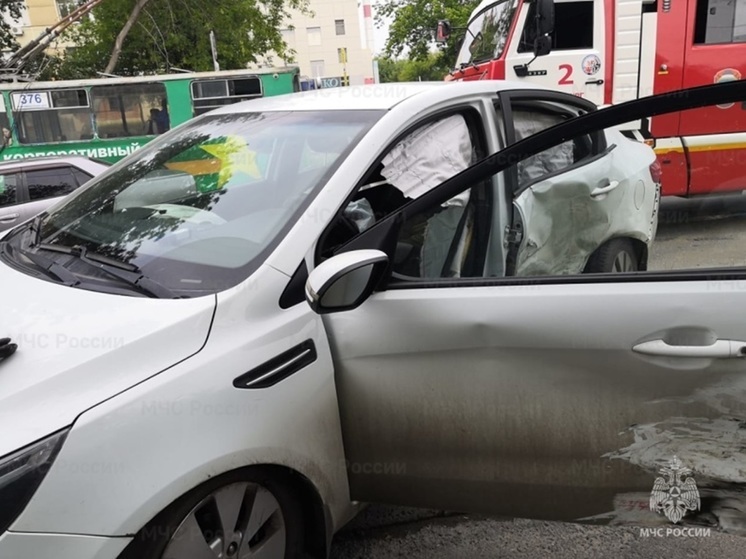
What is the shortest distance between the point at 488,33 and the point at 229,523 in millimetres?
6862

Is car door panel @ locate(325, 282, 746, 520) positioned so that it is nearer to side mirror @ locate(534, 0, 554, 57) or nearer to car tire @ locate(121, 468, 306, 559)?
car tire @ locate(121, 468, 306, 559)

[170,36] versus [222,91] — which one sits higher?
[170,36]

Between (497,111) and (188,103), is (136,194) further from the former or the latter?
(188,103)

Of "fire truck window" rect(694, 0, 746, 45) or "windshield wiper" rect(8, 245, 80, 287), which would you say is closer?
"windshield wiper" rect(8, 245, 80, 287)

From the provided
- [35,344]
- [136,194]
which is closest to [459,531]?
[35,344]

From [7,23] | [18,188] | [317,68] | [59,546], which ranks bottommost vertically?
[59,546]

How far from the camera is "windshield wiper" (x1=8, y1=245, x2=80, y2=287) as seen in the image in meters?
1.91

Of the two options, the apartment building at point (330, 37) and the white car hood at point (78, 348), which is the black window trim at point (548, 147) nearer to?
the white car hood at point (78, 348)

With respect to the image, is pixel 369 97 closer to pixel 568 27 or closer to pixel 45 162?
pixel 568 27

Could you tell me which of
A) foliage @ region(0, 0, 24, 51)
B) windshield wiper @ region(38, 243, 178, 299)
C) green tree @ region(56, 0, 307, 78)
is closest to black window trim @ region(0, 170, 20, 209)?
windshield wiper @ region(38, 243, 178, 299)

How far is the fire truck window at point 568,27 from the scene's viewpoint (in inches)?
258

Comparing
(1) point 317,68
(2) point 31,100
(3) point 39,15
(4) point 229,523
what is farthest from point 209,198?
(1) point 317,68

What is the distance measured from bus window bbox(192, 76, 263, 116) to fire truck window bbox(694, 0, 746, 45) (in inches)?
294

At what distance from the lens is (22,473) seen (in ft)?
4.38
